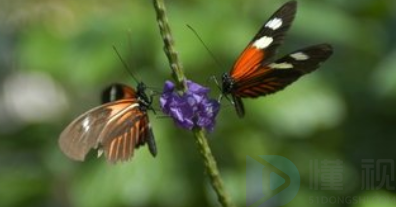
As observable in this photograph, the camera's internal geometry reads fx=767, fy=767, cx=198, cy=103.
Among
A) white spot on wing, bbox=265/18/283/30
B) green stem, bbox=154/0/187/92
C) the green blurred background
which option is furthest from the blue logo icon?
green stem, bbox=154/0/187/92

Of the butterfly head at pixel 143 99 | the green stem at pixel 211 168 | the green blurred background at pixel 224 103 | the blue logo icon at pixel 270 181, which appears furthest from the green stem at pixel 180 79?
the blue logo icon at pixel 270 181

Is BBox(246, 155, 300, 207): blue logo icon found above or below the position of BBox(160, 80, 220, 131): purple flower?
below

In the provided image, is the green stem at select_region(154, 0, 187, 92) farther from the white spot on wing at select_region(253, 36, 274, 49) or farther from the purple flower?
the white spot on wing at select_region(253, 36, 274, 49)

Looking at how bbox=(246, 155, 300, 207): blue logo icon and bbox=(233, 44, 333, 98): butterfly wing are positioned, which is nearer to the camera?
bbox=(233, 44, 333, 98): butterfly wing

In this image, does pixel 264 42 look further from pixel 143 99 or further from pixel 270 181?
pixel 270 181

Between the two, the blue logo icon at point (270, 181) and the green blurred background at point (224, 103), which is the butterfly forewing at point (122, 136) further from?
the blue logo icon at point (270, 181)

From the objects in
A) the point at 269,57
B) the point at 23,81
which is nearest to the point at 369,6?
the point at 269,57

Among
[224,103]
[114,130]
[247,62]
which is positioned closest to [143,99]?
[114,130]

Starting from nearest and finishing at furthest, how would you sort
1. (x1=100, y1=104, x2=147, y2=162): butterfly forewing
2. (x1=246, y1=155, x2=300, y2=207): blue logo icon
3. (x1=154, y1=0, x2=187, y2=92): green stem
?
(x1=154, y1=0, x2=187, y2=92): green stem, (x1=100, y1=104, x2=147, y2=162): butterfly forewing, (x1=246, y1=155, x2=300, y2=207): blue logo icon
